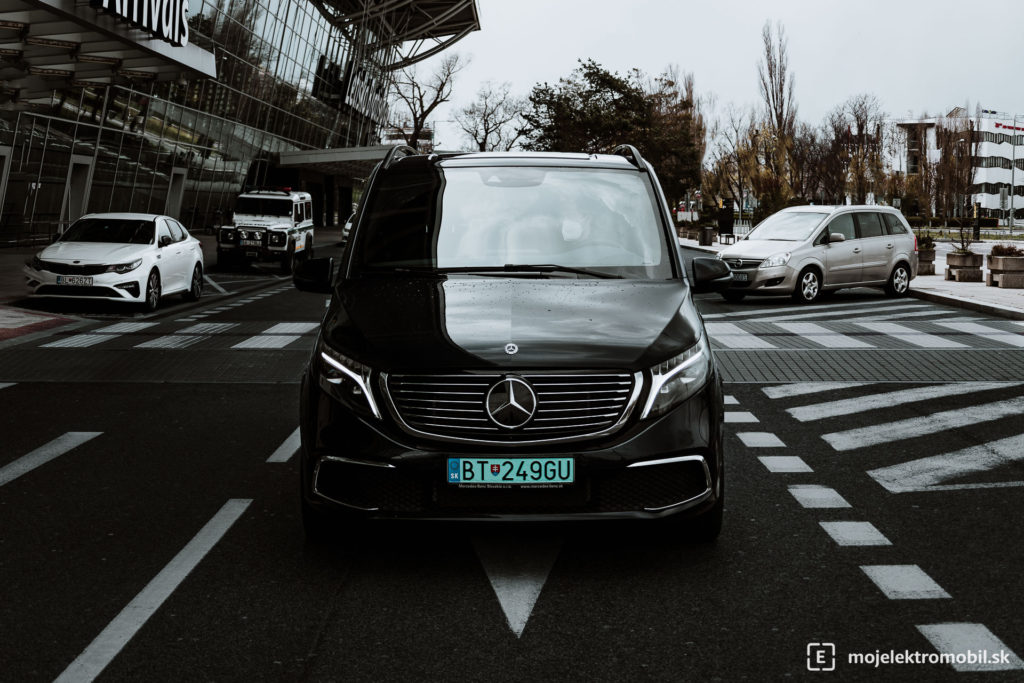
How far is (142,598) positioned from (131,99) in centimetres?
3932

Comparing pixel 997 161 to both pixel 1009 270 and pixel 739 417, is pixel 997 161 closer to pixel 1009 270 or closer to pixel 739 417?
pixel 1009 270

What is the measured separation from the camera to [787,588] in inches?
186

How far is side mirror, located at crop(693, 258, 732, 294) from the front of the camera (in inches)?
248

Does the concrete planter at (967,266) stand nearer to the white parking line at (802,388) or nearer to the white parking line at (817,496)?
the white parking line at (802,388)

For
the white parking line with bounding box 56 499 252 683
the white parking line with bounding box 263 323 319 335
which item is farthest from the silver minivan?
the white parking line with bounding box 56 499 252 683

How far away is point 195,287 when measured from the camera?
22.0 meters

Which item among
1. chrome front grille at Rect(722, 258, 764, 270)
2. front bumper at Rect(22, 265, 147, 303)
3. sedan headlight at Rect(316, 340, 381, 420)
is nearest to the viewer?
sedan headlight at Rect(316, 340, 381, 420)

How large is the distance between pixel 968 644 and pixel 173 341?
11.9 meters

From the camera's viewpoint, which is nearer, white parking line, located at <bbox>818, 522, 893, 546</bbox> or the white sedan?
white parking line, located at <bbox>818, 522, 893, 546</bbox>

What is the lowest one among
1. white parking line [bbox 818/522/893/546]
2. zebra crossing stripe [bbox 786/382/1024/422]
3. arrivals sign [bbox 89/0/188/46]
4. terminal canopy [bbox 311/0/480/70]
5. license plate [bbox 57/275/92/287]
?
white parking line [bbox 818/522/893/546]

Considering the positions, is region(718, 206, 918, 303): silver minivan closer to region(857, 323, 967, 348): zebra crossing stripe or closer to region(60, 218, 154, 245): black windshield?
region(857, 323, 967, 348): zebra crossing stripe

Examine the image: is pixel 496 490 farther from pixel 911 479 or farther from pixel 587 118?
pixel 587 118

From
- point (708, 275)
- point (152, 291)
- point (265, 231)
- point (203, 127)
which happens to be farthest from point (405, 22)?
point (708, 275)

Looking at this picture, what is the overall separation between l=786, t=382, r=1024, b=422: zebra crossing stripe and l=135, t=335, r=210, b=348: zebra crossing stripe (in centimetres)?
757
